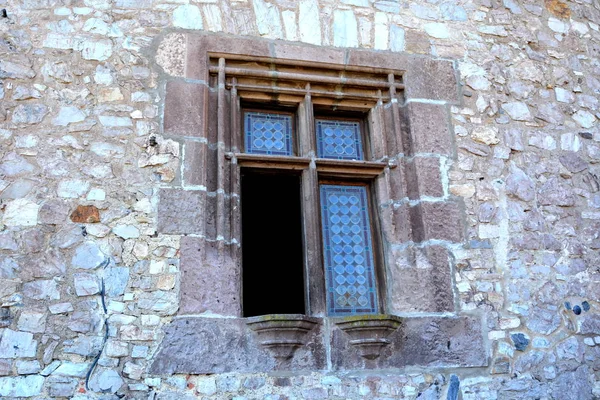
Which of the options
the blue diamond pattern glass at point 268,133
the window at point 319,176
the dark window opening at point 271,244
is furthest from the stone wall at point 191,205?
the dark window opening at point 271,244

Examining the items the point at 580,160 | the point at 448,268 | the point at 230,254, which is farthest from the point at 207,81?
the point at 580,160

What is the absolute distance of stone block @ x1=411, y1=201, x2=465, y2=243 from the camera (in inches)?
166

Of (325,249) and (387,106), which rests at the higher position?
(387,106)

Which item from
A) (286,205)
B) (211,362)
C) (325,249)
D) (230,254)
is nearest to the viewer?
(211,362)

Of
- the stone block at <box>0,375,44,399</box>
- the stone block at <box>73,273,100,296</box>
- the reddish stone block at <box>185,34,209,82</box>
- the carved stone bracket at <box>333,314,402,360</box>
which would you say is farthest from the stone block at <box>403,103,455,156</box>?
the stone block at <box>0,375,44,399</box>

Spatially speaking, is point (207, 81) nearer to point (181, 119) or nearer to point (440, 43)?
point (181, 119)

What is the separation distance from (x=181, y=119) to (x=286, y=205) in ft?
4.13

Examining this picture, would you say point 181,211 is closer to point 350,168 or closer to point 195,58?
point 195,58

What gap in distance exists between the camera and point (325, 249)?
4.18 m

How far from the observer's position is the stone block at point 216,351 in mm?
3584

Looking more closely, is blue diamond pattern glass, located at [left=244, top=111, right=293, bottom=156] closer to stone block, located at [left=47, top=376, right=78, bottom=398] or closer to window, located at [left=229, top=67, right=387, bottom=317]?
window, located at [left=229, top=67, right=387, bottom=317]

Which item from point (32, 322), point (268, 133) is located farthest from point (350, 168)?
point (32, 322)

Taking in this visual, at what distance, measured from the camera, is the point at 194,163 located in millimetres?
4020

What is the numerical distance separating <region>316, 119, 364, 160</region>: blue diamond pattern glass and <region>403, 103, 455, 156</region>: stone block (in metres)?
0.35
